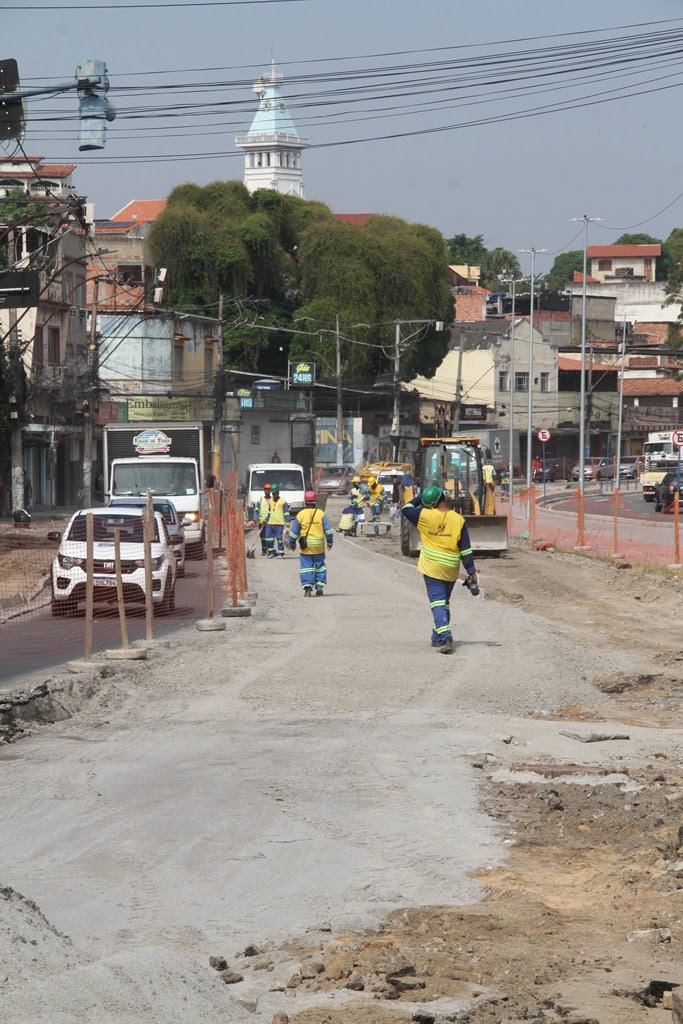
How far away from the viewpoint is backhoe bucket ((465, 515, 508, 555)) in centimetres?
3447

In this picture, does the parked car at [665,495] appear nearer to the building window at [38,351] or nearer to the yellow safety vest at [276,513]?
the yellow safety vest at [276,513]

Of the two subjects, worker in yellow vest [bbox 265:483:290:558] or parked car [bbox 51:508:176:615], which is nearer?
parked car [bbox 51:508:176:615]

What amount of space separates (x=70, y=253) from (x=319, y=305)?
17.8 m

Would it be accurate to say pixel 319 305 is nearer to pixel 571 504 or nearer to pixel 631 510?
pixel 571 504

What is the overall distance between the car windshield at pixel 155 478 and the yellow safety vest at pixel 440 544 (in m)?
20.7

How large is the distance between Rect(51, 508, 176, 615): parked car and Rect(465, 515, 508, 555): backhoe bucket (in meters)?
11.8

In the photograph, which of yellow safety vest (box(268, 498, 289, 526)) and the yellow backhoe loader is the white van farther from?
the yellow backhoe loader

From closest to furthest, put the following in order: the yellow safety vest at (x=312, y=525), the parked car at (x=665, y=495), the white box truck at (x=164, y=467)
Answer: the yellow safety vest at (x=312, y=525)
the white box truck at (x=164, y=467)
the parked car at (x=665, y=495)

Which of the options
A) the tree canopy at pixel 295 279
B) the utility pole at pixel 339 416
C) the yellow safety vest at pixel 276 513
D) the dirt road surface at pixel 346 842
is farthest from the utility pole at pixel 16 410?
the dirt road surface at pixel 346 842

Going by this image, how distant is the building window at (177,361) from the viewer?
80.4 metres

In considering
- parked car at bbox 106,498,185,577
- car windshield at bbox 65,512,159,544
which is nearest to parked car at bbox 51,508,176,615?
car windshield at bbox 65,512,159,544

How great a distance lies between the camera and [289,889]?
744 cm

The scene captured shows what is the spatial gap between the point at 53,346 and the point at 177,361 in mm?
13818

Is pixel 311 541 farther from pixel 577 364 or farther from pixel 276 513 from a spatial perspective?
pixel 577 364
